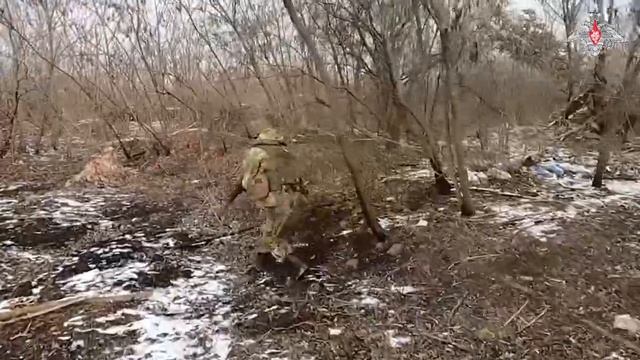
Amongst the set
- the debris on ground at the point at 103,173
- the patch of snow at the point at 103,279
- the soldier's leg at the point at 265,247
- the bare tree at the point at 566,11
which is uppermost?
the bare tree at the point at 566,11

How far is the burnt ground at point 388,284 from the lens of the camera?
162 inches

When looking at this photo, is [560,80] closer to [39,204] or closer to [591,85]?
[591,85]

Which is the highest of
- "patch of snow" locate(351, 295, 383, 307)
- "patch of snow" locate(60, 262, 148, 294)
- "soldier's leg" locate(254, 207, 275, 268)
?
"soldier's leg" locate(254, 207, 275, 268)

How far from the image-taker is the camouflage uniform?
17.1 feet

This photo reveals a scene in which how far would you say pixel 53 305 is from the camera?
4926 millimetres

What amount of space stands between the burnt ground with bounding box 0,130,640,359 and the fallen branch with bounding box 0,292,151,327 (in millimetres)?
79

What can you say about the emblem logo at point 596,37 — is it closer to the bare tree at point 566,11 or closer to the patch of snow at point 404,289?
the bare tree at point 566,11

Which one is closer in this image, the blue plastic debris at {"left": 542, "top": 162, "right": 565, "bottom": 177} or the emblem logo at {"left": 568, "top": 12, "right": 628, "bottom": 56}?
the blue plastic debris at {"left": 542, "top": 162, "right": 565, "bottom": 177}

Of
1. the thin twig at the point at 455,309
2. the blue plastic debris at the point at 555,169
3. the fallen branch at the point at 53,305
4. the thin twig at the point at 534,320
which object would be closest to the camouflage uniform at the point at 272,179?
the fallen branch at the point at 53,305

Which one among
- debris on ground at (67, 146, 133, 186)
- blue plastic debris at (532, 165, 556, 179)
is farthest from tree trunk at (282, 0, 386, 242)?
debris on ground at (67, 146, 133, 186)

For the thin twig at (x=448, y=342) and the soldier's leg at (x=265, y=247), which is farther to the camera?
the soldier's leg at (x=265, y=247)

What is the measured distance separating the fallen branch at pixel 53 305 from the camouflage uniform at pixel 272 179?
1.32 metres

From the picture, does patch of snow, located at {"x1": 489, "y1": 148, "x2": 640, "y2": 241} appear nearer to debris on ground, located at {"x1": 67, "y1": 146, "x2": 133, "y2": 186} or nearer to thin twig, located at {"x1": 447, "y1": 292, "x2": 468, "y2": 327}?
thin twig, located at {"x1": 447, "y1": 292, "x2": 468, "y2": 327}

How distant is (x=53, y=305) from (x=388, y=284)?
2896mm
